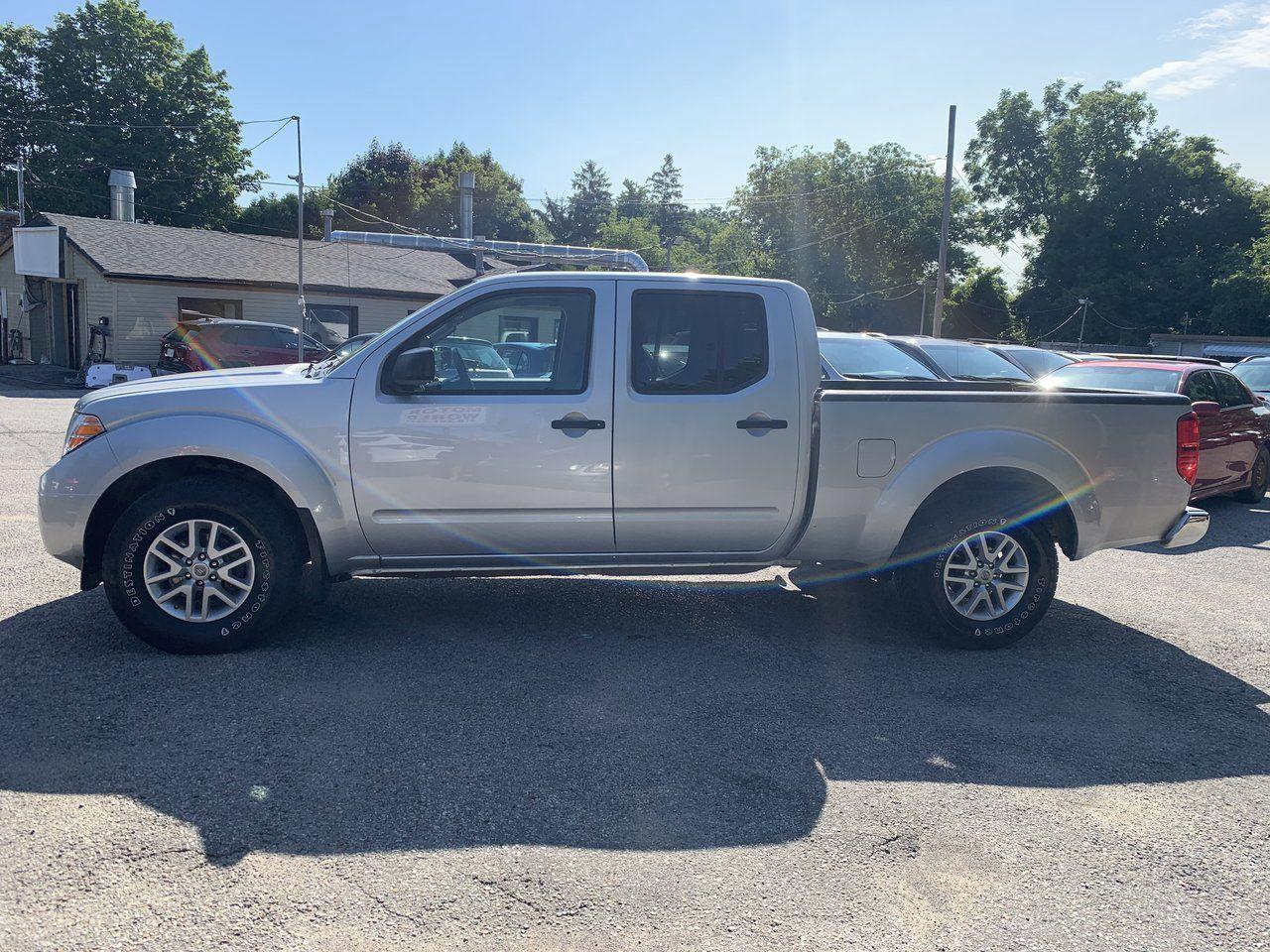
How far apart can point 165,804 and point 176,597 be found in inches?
69.0

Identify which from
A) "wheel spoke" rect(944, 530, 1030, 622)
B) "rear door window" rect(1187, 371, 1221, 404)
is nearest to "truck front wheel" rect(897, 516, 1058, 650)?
"wheel spoke" rect(944, 530, 1030, 622)

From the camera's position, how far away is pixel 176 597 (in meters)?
4.92

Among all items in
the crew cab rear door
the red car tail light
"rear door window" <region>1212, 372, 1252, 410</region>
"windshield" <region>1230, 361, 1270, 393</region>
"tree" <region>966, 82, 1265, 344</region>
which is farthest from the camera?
"tree" <region>966, 82, 1265, 344</region>

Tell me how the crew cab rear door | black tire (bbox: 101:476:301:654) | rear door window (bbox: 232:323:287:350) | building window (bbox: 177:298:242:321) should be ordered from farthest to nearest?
1. building window (bbox: 177:298:242:321)
2. rear door window (bbox: 232:323:287:350)
3. the crew cab rear door
4. black tire (bbox: 101:476:301:654)

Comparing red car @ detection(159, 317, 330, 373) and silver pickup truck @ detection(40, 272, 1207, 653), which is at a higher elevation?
red car @ detection(159, 317, 330, 373)

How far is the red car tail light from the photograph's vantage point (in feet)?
18.5

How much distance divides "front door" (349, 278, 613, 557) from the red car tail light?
339 cm

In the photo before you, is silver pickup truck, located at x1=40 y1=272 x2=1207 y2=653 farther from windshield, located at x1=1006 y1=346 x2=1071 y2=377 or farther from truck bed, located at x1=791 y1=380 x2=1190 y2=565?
windshield, located at x1=1006 y1=346 x2=1071 y2=377

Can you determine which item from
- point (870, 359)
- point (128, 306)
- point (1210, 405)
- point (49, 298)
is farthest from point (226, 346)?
point (1210, 405)

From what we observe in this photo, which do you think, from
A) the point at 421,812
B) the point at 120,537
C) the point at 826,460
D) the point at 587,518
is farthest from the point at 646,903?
the point at 120,537

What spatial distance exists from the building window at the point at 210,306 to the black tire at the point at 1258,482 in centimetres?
2543

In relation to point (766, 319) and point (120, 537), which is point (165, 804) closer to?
point (120, 537)

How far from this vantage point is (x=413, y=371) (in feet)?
15.9

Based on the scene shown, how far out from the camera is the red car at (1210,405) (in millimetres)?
9672
